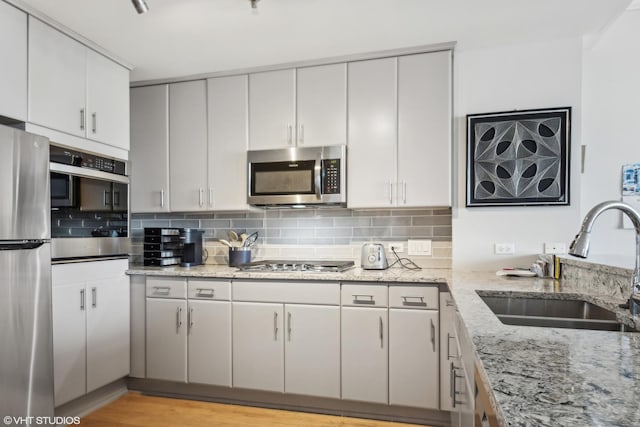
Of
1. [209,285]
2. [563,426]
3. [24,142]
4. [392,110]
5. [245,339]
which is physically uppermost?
[392,110]

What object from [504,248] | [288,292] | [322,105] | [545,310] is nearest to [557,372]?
[545,310]

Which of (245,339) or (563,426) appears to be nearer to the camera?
(563,426)

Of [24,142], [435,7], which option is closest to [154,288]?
[24,142]

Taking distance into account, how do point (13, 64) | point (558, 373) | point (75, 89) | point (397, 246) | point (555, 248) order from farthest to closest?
point (397, 246), point (555, 248), point (75, 89), point (13, 64), point (558, 373)

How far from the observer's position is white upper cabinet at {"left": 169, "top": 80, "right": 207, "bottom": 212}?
3.11m

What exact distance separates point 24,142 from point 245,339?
67.5 inches

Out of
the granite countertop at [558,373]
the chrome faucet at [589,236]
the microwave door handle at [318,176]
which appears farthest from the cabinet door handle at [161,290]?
the chrome faucet at [589,236]

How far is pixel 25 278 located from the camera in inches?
78.3

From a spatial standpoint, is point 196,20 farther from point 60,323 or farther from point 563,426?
point 563,426

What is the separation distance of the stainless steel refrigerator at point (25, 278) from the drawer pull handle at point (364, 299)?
175 cm

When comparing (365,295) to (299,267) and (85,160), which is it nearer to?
(299,267)

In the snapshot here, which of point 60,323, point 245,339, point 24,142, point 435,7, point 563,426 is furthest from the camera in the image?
point 245,339

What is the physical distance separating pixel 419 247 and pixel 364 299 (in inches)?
29.0

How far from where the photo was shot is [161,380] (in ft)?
9.38
